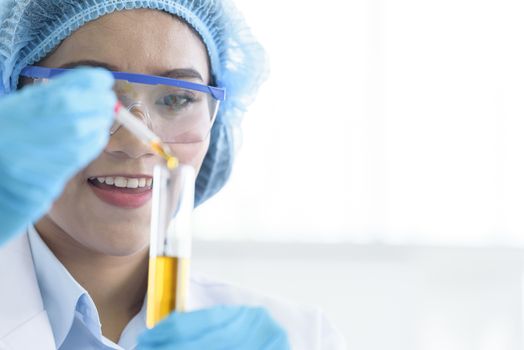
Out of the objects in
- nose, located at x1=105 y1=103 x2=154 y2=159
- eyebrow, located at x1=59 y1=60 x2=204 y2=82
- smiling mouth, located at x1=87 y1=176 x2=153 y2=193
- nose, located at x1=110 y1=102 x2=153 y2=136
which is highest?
eyebrow, located at x1=59 y1=60 x2=204 y2=82

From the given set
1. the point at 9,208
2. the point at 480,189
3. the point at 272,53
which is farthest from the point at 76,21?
the point at 480,189

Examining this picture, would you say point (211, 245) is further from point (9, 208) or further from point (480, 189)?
point (9, 208)

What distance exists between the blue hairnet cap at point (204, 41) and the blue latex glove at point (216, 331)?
749 millimetres

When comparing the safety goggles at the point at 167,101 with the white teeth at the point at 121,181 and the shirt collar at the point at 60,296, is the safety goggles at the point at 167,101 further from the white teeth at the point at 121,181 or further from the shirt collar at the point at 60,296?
the shirt collar at the point at 60,296

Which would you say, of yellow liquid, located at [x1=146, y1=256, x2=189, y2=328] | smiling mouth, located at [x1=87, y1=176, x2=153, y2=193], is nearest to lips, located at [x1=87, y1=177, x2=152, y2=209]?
smiling mouth, located at [x1=87, y1=176, x2=153, y2=193]

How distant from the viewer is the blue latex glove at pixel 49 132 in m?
0.97

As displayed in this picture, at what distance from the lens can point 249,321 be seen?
127 cm

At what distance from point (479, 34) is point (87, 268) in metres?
1.67

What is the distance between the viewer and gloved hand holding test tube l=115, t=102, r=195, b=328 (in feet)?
3.85

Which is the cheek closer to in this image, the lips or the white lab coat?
the lips

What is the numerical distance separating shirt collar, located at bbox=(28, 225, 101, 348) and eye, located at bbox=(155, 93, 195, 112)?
40 centimetres

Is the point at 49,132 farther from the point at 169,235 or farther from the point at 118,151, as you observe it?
the point at 118,151

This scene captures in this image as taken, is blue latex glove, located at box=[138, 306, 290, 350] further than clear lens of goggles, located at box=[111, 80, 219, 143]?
No

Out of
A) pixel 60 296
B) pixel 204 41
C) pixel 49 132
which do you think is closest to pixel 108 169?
pixel 60 296
